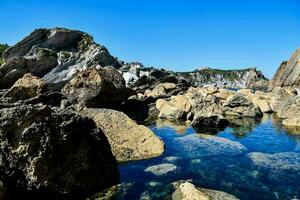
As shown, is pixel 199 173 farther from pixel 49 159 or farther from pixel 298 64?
pixel 298 64

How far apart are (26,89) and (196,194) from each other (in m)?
28.5

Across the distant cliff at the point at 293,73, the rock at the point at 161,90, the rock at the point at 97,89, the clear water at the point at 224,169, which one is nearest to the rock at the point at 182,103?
the rock at the point at 97,89

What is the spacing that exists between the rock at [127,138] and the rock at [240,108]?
21.3 meters

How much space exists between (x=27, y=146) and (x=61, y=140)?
1406mm

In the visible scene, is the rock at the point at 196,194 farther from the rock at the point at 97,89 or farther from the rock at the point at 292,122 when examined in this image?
A: the rock at the point at 292,122

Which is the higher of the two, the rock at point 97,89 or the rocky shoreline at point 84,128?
the rock at point 97,89

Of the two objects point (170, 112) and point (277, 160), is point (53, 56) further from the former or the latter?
point (277, 160)

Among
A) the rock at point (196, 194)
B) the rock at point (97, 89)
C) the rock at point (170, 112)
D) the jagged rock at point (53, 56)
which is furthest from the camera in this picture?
the jagged rock at point (53, 56)

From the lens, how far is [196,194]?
15.2 m

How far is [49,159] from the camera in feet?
51.9

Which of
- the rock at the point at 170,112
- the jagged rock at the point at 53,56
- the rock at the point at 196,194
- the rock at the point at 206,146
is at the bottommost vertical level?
the rock at the point at 196,194

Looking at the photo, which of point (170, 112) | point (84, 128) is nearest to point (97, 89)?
point (170, 112)

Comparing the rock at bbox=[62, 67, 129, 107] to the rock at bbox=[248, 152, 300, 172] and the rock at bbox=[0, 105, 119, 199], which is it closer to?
the rock at bbox=[248, 152, 300, 172]

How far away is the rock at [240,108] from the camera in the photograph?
44.1 m
